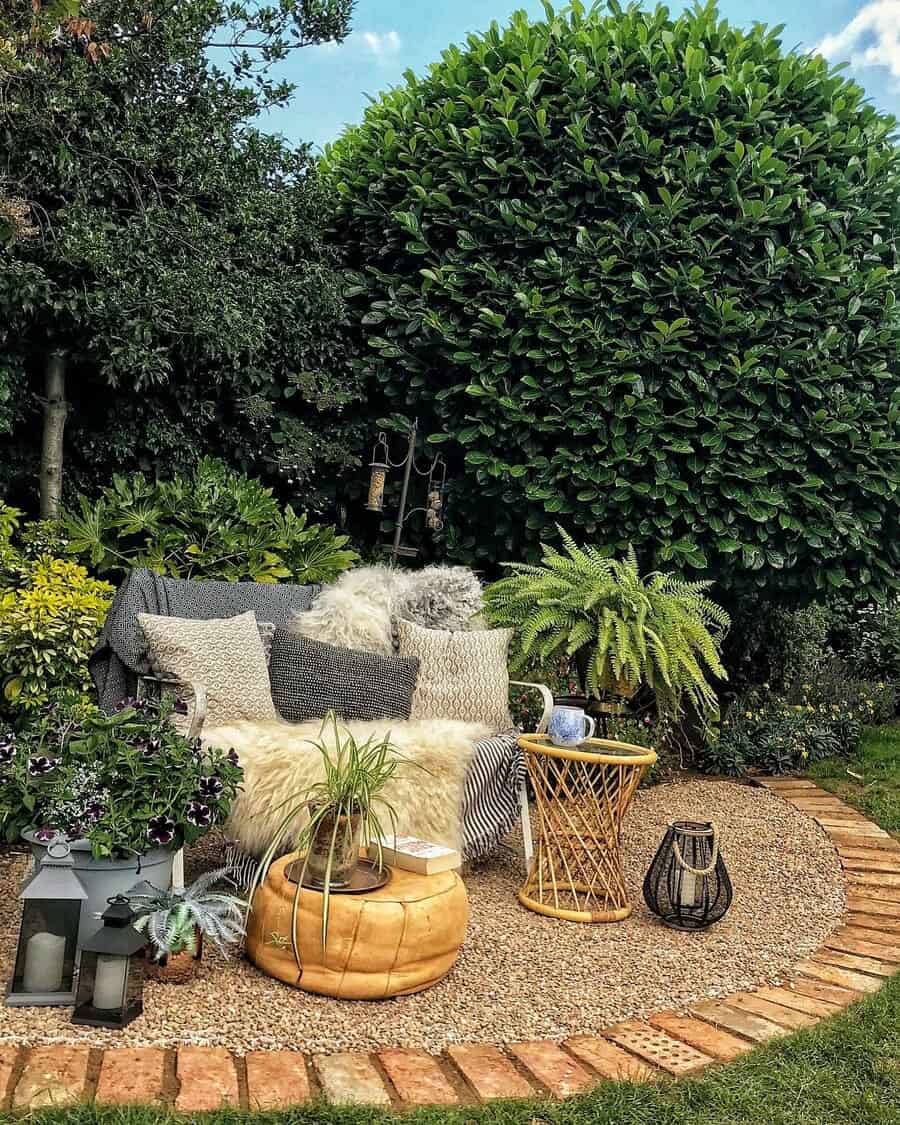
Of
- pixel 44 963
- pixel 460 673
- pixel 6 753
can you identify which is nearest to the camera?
pixel 44 963

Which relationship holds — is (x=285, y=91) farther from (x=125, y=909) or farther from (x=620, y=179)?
(x=125, y=909)

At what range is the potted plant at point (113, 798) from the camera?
2551mm

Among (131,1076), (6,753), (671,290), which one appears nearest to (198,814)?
(6,753)

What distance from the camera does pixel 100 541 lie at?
447cm

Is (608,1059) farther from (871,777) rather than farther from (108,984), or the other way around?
(871,777)

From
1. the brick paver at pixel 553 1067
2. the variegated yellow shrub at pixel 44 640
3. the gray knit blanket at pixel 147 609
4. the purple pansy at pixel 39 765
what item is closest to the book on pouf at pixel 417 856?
the brick paver at pixel 553 1067

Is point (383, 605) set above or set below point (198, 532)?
below

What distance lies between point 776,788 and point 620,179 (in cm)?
316

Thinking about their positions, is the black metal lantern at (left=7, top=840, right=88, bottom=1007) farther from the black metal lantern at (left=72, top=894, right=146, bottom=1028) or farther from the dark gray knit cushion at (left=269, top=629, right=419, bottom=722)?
the dark gray knit cushion at (left=269, top=629, right=419, bottom=722)

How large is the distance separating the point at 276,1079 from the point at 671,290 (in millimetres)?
3985

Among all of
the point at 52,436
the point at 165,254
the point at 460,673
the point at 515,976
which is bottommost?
the point at 515,976

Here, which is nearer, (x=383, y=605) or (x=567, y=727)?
(x=567, y=727)

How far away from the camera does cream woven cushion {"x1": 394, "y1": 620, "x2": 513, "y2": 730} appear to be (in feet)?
13.0

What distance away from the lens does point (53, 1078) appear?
2.02m
